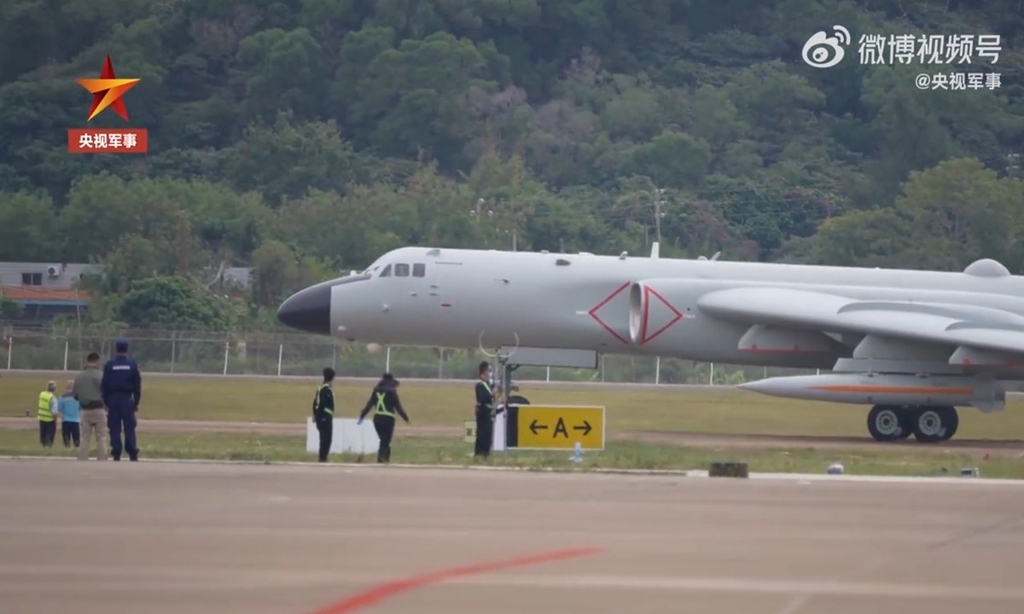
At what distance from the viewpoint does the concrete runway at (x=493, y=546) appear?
968 centimetres

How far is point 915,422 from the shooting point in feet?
90.1

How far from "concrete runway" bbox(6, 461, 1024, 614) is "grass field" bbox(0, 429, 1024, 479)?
317 cm

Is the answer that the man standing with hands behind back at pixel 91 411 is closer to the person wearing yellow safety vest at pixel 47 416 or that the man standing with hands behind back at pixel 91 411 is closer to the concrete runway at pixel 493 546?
the concrete runway at pixel 493 546

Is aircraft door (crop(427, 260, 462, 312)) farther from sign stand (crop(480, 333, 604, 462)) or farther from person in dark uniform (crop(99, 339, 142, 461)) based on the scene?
person in dark uniform (crop(99, 339, 142, 461))

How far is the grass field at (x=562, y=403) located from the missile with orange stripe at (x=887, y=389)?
8.76 feet

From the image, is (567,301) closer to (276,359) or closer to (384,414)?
(384,414)

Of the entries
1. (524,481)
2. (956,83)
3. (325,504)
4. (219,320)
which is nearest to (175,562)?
(325,504)

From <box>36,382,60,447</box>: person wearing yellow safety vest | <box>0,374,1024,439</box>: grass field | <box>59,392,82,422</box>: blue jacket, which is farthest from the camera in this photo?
<box>0,374,1024,439</box>: grass field

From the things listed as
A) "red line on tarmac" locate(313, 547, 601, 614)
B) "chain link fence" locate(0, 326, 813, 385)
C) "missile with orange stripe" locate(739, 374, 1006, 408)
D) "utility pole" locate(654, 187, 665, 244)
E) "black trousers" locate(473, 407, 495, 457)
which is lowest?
"red line on tarmac" locate(313, 547, 601, 614)

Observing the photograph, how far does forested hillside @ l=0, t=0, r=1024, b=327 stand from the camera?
217 ft

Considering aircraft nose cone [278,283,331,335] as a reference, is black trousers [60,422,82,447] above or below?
below

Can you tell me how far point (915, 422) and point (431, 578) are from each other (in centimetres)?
1836

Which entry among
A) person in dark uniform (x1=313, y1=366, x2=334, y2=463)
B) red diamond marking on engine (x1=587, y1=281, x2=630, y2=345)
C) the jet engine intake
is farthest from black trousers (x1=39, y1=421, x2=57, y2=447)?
the jet engine intake

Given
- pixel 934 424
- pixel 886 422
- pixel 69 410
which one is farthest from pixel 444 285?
pixel 934 424
